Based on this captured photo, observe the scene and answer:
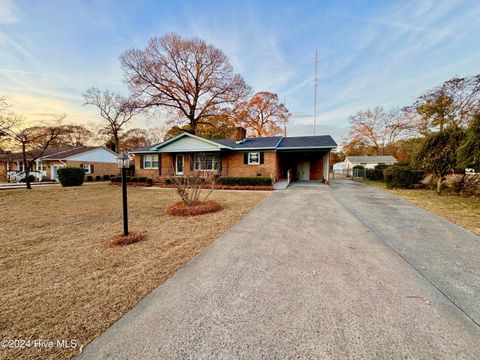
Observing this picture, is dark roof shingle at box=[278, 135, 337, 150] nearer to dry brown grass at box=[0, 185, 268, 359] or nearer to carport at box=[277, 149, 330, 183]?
carport at box=[277, 149, 330, 183]

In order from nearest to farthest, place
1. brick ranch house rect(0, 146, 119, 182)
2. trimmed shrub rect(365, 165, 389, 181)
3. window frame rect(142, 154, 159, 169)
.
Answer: window frame rect(142, 154, 159, 169) < trimmed shrub rect(365, 165, 389, 181) < brick ranch house rect(0, 146, 119, 182)

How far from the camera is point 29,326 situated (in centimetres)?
209

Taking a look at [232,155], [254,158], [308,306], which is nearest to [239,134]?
[232,155]

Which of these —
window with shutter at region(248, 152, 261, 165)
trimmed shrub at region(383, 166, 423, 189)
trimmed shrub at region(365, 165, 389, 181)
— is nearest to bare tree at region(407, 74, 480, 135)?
trimmed shrub at region(365, 165, 389, 181)

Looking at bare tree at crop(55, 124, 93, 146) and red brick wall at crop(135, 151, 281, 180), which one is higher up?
bare tree at crop(55, 124, 93, 146)

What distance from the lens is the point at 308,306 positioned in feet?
7.73

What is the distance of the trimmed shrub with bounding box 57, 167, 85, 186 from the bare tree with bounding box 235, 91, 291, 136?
2034 centimetres

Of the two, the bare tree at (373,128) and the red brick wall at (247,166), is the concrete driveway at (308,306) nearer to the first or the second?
the red brick wall at (247,166)

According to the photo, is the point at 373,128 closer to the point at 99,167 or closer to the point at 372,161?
the point at 372,161

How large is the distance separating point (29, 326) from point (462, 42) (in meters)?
18.3

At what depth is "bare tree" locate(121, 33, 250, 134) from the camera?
22.3 metres

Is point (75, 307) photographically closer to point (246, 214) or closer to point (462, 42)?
point (246, 214)

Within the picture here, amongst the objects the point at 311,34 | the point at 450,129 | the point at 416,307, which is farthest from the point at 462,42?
the point at 416,307

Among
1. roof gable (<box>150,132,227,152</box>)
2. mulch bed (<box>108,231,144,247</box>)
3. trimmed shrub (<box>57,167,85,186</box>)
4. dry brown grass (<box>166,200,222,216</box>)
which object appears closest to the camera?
mulch bed (<box>108,231,144,247</box>)
